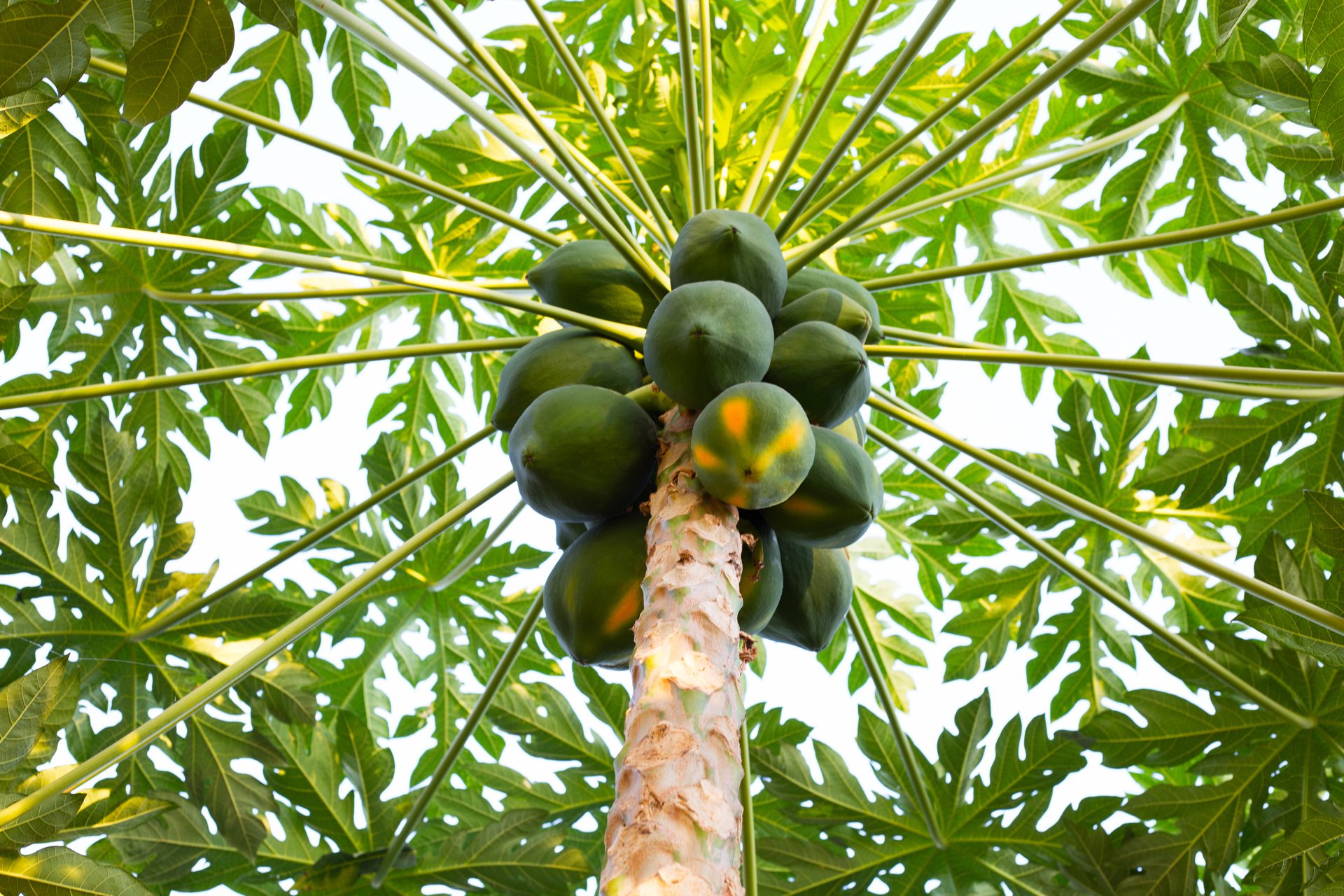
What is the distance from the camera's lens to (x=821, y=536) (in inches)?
84.9

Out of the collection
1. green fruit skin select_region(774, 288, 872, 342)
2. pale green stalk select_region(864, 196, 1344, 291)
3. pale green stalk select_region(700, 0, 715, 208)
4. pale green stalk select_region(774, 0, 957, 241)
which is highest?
pale green stalk select_region(700, 0, 715, 208)

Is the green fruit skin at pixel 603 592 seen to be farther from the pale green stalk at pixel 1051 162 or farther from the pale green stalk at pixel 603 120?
the pale green stalk at pixel 1051 162

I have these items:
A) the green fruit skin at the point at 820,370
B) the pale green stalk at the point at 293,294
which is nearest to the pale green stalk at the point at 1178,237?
the green fruit skin at the point at 820,370

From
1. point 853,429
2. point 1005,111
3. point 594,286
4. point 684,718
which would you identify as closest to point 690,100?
point 594,286

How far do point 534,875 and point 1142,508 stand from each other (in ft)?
7.56

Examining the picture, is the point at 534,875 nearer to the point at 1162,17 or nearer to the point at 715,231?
the point at 715,231

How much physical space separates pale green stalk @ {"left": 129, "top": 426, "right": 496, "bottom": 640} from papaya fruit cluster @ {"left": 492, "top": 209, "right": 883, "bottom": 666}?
1.79 ft

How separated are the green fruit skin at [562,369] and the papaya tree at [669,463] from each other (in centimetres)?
1

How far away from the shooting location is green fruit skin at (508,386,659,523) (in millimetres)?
2033

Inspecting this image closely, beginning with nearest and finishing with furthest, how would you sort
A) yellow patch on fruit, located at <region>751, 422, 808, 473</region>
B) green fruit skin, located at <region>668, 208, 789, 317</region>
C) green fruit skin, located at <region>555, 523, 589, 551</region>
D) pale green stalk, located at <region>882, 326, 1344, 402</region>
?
yellow patch on fruit, located at <region>751, 422, 808, 473</region>, green fruit skin, located at <region>668, 208, 789, 317</region>, green fruit skin, located at <region>555, 523, 589, 551</region>, pale green stalk, located at <region>882, 326, 1344, 402</region>

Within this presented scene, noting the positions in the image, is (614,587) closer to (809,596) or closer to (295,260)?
(809,596)

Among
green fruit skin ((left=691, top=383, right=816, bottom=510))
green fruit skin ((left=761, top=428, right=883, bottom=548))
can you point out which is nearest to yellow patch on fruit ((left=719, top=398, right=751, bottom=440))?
green fruit skin ((left=691, top=383, right=816, bottom=510))

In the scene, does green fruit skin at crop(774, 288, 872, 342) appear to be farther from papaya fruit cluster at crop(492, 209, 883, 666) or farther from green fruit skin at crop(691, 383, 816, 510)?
green fruit skin at crop(691, 383, 816, 510)

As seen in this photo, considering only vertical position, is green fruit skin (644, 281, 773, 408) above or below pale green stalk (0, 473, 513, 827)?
above
